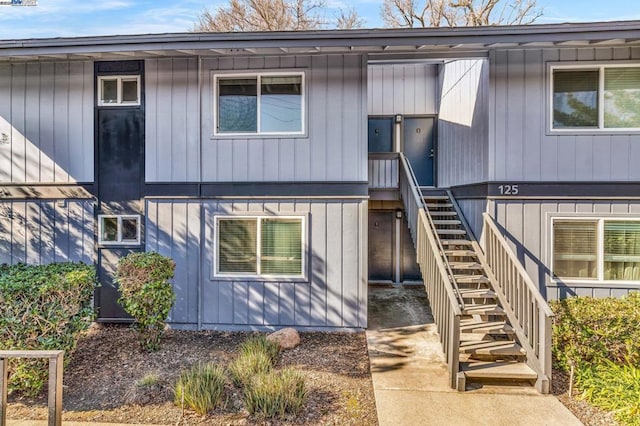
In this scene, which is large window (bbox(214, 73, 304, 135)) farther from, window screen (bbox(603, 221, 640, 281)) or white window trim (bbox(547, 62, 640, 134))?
window screen (bbox(603, 221, 640, 281))

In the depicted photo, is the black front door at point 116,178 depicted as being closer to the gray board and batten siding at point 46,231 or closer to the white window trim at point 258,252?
the gray board and batten siding at point 46,231

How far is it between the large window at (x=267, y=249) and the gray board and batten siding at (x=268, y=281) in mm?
137

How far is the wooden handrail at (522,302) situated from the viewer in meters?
4.20

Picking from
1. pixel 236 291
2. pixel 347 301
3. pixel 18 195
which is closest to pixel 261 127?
pixel 236 291

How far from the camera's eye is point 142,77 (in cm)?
624

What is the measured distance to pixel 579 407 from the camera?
3850mm

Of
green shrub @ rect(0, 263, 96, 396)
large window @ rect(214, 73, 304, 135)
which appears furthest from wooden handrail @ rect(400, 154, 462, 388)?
green shrub @ rect(0, 263, 96, 396)

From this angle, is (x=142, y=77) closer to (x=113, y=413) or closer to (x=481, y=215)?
(x=113, y=413)

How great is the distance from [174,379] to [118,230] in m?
3.20

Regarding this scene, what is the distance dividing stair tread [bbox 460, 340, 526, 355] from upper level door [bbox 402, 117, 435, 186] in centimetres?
498

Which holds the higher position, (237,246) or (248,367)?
(237,246)

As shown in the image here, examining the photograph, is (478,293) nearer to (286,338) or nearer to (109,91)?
(286,338)

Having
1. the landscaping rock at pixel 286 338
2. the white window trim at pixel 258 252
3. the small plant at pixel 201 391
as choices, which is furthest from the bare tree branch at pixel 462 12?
the small plant at pixel 201 391

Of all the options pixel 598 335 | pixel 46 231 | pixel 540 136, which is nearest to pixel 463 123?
pixel 540 136
